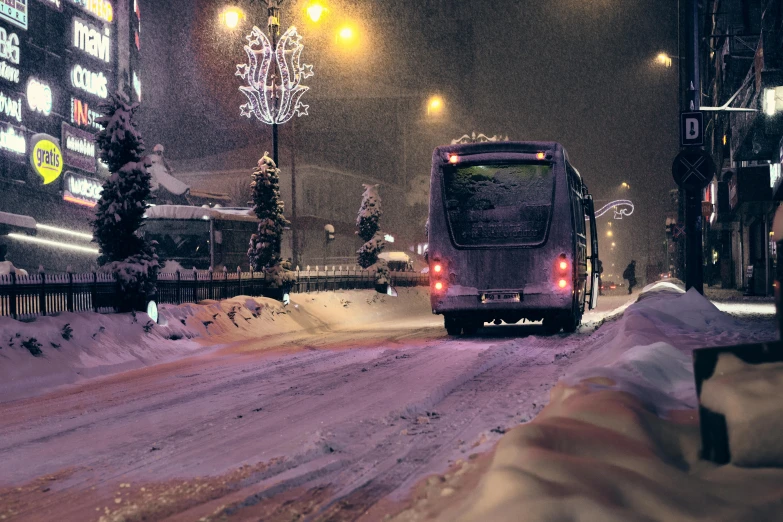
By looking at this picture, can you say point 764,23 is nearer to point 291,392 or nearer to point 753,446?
point 291,392

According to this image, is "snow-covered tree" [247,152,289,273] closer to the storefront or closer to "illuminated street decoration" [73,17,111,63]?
the storefront

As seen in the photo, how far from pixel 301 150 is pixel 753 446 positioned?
76588 millimetres

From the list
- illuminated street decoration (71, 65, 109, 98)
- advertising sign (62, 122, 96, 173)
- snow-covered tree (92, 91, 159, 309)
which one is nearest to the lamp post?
snow-covered tree (92, 91, 159, 309)

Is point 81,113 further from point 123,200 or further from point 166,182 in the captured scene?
point 123,200

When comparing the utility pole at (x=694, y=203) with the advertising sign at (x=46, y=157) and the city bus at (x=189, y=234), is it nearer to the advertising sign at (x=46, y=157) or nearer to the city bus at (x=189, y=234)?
the city bus at (x=189, y=234)

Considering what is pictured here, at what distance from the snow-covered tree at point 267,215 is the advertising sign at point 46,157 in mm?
25549

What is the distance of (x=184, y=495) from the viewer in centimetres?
523

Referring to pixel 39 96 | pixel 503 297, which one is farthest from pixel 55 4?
pixel 503 297

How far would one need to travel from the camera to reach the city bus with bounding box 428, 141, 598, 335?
16.2 m

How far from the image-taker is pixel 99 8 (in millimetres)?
56688

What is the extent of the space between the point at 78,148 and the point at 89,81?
490cm

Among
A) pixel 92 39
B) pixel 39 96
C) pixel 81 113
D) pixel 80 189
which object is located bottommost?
pixel 80 189

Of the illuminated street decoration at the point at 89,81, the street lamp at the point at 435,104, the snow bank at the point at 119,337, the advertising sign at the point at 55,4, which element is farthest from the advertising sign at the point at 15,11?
the snow bank at the point at 119,337

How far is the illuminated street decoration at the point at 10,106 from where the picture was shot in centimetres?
4372
